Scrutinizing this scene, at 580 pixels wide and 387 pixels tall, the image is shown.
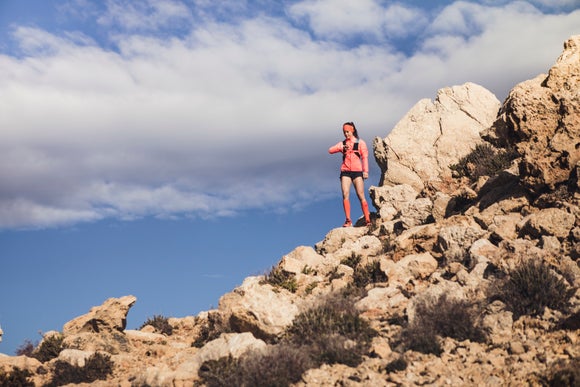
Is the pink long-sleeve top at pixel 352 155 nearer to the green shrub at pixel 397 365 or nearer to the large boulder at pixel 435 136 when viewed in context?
the large boulder at pixel 435 136

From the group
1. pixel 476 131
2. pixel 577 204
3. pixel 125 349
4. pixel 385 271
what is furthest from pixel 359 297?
pixel 476 131

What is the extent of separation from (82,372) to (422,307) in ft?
21.2

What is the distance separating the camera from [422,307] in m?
8.66

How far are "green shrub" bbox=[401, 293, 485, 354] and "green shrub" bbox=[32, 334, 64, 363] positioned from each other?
7990 millimetres

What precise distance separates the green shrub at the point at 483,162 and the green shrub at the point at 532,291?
753cm

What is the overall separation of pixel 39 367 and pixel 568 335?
9671 millimetres

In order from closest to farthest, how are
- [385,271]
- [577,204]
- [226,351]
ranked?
[226,351] < [577,204] < [385,271]

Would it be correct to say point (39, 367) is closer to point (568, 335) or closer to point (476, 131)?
point (568, 335)

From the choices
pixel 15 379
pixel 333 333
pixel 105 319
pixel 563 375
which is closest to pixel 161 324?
pixel 105 319

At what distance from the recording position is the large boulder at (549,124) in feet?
37.2

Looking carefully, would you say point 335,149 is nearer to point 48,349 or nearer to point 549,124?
point 549,124

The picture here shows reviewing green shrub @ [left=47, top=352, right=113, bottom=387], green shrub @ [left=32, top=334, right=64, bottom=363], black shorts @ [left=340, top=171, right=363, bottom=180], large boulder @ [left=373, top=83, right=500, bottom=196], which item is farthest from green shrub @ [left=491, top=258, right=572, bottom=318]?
large boulder @ [left=373, top=83, right=500, bottom=196]

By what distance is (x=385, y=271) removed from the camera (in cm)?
1136

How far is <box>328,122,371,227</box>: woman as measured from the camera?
59.1ft
